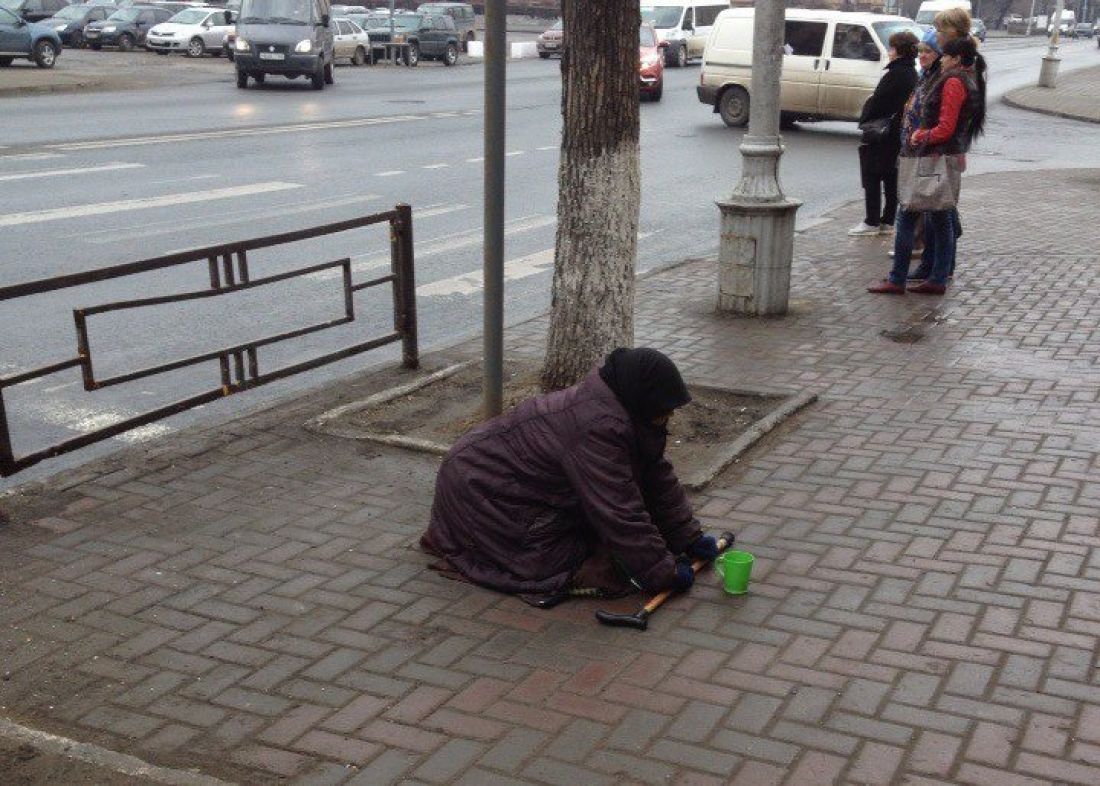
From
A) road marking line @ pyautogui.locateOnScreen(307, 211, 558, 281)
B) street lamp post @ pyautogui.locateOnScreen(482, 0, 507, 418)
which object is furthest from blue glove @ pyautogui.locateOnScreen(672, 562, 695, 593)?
road marking line @ pyautogui.locateOnScreen(307, 211, 558, 281)

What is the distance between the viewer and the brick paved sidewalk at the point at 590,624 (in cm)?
386

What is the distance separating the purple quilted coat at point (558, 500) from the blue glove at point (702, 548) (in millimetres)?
38

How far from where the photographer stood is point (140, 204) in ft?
44.3

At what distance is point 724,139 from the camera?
21.1 meters

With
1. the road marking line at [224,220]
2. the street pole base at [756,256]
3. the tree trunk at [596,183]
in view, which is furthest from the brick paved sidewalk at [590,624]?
the road marking line at [224,220]

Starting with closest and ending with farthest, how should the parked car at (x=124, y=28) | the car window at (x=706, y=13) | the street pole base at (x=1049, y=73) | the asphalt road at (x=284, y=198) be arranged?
the asphalt road at (x=284, y=198) → the street pole base at (x=1049, y=73) → the car window at (x=706, y=13) → the parked car at (x=124, y=28)

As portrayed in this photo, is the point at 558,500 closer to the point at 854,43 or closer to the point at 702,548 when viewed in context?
the point at 702,548

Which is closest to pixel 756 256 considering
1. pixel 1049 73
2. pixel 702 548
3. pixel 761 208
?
pixel 761 208

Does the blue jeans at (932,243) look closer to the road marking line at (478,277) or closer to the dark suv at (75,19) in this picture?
the road marking line at (478,277)

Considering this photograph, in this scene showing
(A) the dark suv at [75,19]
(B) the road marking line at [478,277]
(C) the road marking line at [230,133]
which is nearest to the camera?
(B) the road marking line at [478,277]

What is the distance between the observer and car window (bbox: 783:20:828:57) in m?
22.0

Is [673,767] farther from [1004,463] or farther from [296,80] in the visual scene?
[296,80]

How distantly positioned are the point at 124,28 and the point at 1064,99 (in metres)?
27.5

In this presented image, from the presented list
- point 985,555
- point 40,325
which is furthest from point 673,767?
point 40,325
